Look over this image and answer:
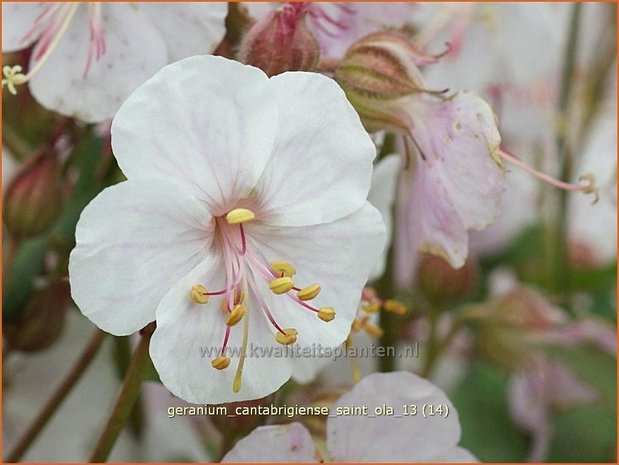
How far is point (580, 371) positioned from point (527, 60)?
265mm

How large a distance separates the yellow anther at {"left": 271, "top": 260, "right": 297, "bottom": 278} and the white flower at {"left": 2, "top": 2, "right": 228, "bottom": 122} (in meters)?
0.11

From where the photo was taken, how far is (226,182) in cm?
37

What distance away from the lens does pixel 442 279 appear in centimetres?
64

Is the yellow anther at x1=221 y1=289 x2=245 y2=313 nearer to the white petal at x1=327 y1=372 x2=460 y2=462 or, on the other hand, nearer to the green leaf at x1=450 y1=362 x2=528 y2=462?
the white petal at x1=327 y1=372 x2=460 y2=462

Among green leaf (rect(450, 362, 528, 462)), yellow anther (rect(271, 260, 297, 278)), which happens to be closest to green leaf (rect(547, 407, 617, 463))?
green leaf (rect(450, 362, 528, 462))

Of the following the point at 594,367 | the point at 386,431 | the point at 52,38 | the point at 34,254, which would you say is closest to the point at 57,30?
the point at 52,38

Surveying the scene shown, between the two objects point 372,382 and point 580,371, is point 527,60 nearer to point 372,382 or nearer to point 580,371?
point 580,371

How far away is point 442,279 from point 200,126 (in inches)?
12.3

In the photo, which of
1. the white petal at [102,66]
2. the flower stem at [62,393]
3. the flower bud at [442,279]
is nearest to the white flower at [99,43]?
the white petal at [102,66]

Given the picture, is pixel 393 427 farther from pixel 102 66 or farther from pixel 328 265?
pixel 102 66

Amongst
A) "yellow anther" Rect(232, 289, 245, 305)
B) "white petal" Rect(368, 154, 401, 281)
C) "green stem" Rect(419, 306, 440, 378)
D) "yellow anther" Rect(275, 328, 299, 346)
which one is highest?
"yellow anther" Rect(232, 289, 245, 305)

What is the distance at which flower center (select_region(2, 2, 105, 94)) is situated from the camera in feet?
1.48

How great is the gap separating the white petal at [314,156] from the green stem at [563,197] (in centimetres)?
37

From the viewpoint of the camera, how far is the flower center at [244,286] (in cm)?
36
